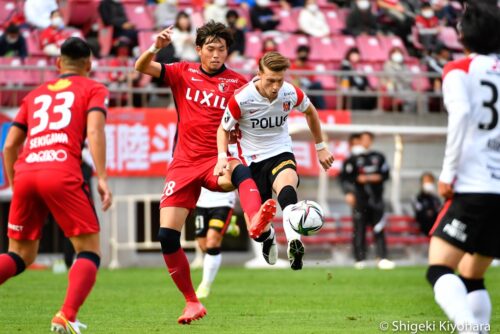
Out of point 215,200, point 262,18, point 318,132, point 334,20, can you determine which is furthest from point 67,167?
point 334,20

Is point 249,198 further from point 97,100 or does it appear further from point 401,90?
point 401,90

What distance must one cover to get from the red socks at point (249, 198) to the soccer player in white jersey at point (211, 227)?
3.77 meters

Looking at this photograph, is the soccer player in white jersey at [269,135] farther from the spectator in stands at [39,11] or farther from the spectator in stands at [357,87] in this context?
the spectator in stands at [39,11]

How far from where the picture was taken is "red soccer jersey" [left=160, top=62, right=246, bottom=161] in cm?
1108

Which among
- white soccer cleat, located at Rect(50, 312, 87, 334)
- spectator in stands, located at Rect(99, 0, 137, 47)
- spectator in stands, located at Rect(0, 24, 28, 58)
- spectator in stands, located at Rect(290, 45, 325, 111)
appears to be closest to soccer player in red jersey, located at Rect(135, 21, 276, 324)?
white soccer cleat, located at Rect(50, 312, 87, 334)

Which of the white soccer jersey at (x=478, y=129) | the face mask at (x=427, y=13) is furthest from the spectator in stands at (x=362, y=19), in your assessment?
the white soccer jersey at (x=478, y=129)

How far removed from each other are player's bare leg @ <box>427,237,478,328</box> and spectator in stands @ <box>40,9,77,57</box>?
16.5 m

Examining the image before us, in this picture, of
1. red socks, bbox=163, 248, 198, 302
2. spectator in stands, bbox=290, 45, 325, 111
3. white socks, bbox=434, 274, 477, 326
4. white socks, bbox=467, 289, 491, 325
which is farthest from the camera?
spectator in stands, bbox=290, 45, 325, 111

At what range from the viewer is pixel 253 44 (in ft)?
84.0

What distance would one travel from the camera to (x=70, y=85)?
8.71 metres

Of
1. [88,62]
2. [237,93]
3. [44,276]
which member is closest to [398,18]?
[44,276]

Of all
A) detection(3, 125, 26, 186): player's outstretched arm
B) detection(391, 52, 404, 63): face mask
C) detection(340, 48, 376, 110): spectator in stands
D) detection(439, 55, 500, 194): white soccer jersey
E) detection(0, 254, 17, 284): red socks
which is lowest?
detection(340, 48, 376, 110): spectator in stands

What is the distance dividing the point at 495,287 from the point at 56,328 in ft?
28.8

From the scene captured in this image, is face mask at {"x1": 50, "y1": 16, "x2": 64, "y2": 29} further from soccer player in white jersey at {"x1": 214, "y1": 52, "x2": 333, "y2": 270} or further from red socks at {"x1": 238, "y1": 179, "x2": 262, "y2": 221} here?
red socks at {"x1": 238, "y1": 179, "x2": 262, "y2": 221}
